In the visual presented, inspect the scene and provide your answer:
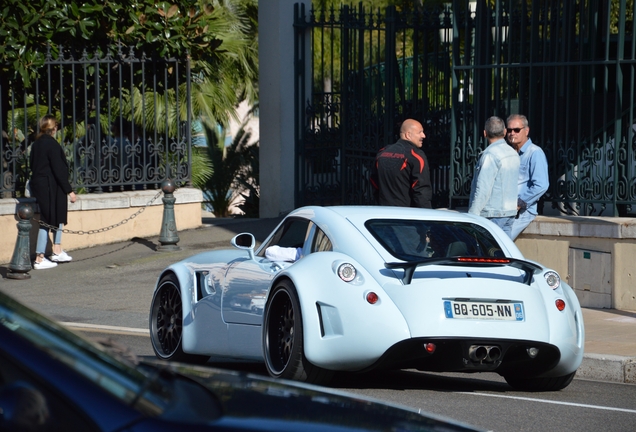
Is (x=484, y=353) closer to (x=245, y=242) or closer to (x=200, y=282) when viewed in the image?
(x=245, y=242)

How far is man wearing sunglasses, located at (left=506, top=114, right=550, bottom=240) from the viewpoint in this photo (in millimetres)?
11117

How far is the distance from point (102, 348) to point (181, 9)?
47.1 ft

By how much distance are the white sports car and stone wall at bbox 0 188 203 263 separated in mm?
7676

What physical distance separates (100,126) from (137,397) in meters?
14.2

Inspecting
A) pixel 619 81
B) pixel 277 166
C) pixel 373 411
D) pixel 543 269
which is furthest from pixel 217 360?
pixel 277 166

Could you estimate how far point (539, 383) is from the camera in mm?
7527

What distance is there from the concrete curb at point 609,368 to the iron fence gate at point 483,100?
3.21 m

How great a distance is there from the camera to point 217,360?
8977mm

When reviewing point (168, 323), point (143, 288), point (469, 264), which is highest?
point (469, 264)

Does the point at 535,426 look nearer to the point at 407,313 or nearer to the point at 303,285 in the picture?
the point at 407,313

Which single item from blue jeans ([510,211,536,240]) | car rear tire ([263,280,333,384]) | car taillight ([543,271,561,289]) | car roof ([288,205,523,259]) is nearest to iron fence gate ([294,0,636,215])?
blue jeans ([510,211,536,240])

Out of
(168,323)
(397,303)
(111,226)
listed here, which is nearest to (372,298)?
(397,303)

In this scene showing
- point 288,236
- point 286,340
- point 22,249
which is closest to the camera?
point 286,340

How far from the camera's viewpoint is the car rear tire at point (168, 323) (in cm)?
827
